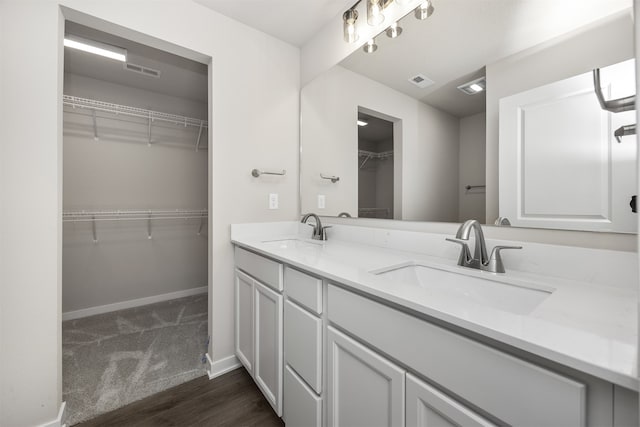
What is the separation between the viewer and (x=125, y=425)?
4.20 feet

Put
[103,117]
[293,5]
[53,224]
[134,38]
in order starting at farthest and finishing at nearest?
[103,117]
[293,5]
[134,38]
[53,224]

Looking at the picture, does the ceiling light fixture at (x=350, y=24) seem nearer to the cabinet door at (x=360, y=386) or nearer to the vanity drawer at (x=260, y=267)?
the vanity drawer at (x=260, y=267)

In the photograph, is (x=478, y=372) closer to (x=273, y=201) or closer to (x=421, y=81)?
(x=421, y=81)

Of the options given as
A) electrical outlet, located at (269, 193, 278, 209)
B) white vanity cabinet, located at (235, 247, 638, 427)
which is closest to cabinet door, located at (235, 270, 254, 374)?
white vanity cabinet, located at (235, 247, 638, 427)

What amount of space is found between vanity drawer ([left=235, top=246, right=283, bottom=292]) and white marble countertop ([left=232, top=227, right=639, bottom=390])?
1.01 ft

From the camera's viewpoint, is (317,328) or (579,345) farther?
(317,328)

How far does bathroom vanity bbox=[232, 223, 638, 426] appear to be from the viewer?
442 millimetres

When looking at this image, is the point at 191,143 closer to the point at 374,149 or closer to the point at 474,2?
the point at 374,149

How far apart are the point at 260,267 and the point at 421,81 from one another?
4.16ft

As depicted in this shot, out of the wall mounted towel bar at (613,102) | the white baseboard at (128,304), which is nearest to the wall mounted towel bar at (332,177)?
the wall mounted towel bar at (613,102)

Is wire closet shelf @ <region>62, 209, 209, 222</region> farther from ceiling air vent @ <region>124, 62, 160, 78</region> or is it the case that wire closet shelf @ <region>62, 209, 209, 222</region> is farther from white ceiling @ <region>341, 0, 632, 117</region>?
white ceiling @ <region>341, 0, 632, 117</region>

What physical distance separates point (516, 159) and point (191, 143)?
10.5 feet

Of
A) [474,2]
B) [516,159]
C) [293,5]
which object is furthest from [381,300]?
[293,5]

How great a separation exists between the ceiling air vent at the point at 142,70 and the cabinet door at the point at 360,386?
2.79 metres
